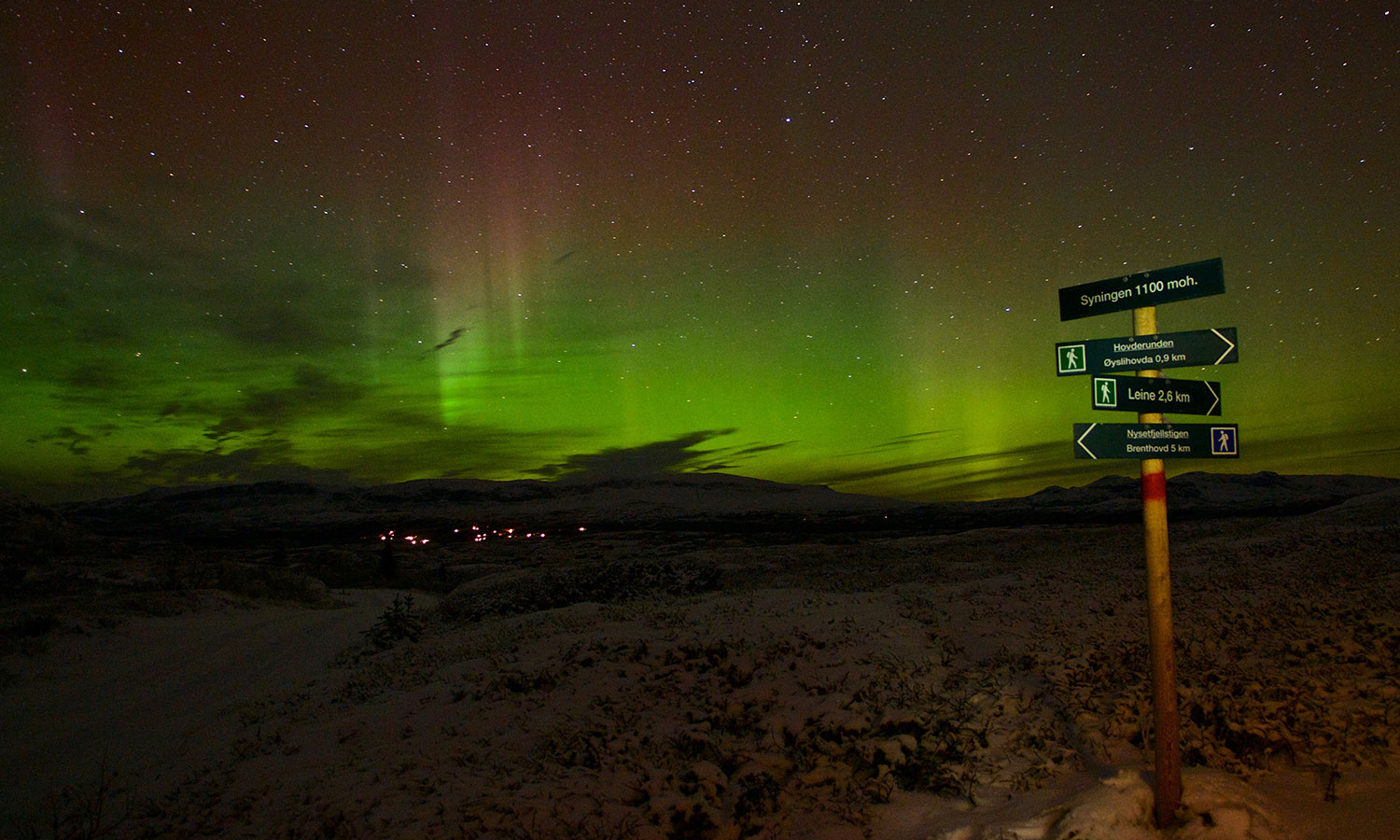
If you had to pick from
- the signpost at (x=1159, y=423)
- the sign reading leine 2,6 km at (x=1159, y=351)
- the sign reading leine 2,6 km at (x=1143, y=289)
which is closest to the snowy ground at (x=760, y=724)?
the signpost at (x=1159, y=423)

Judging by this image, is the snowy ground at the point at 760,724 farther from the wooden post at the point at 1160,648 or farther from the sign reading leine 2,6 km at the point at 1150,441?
the sign reading leine 2,6 km at the point at 1150,441

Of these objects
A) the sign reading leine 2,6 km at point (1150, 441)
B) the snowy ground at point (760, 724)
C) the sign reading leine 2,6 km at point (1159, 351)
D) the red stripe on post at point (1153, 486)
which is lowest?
the snowy ground at point (760, 724)

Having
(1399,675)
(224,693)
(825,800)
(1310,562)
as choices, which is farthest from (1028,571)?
(224,693)

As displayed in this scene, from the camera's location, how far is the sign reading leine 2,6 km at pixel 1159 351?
5.02m

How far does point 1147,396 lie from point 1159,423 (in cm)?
21

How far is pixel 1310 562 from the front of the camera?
659 inches

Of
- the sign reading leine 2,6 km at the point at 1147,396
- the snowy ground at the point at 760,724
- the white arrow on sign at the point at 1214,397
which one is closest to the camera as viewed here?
the sign reading leine 2,6 km at the point at 1147,396

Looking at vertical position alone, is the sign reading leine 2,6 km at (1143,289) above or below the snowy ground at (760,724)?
above

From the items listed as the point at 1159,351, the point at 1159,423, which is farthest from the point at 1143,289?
the point at 1159,423

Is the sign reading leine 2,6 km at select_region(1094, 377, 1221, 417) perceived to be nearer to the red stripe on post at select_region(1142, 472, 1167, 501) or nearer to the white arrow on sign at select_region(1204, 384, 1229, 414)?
the white arrow on sign at select_region(1204, 384, 1229, 414)

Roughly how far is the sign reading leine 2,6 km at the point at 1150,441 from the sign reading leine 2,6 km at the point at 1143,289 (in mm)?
902

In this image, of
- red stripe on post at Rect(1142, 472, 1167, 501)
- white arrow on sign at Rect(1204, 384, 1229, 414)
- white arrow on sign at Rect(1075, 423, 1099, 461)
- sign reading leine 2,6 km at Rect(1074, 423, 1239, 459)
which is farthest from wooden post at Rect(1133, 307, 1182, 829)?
white arrow on sign at Rect(1204, 384, 1229, 414)

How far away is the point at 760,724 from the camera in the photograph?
756 centimetres

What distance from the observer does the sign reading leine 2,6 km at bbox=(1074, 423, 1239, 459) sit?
4.90 metres
